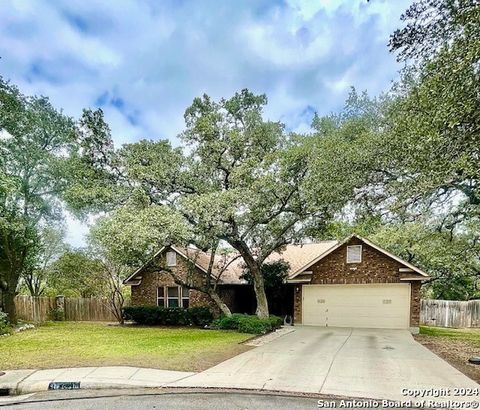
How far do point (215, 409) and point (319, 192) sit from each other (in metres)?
8.22

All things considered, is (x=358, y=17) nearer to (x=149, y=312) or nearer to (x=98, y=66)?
(x=98, y=66)

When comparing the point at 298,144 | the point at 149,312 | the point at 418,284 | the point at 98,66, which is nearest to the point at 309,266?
the point at 418,284

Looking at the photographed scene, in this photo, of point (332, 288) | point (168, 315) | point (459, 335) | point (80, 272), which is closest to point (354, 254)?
point (332, 288)

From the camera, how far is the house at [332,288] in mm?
17391

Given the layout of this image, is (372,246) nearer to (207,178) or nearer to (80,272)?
(207,178)

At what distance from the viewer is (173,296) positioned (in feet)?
69.7

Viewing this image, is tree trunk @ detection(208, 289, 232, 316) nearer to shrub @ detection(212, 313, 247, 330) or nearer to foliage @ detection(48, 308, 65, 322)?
shrub @ detection(212, 313, 247, 330)

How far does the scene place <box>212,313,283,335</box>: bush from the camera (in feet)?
49.4

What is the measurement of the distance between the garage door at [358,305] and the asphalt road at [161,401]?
1265 cm

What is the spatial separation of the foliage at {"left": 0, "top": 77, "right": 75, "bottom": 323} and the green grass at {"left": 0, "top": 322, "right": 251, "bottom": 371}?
5.56 metres

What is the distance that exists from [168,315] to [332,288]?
855cm

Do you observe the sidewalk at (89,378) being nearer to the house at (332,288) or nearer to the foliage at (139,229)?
the foliage at (139,229)

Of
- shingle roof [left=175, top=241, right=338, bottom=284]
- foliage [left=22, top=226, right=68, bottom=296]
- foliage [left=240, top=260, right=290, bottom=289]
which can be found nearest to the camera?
foliage [left=240, top=260, right=290, bottom=289]

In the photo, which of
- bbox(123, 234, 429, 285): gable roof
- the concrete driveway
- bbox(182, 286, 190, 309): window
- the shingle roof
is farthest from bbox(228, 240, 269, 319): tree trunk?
bbox(182, 286, 190, 309): window
